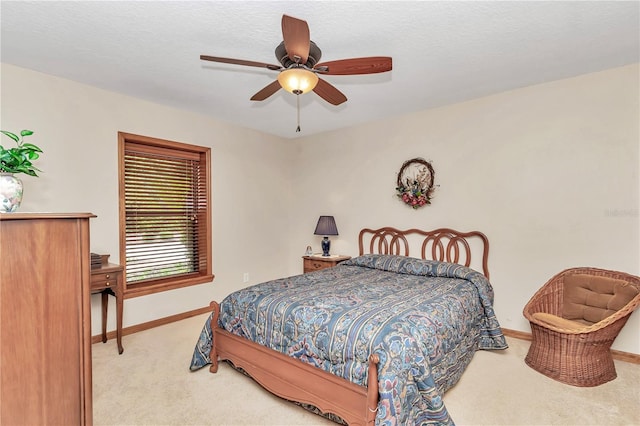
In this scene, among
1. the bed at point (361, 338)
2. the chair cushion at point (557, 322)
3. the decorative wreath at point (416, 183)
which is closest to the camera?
the bed at point (361, 338)

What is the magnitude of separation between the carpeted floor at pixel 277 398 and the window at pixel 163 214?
1106 millimetres

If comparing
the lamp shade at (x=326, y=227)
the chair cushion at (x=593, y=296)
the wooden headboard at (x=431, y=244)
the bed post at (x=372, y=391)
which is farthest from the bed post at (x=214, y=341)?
the chair cushion at (x=593, y=296)

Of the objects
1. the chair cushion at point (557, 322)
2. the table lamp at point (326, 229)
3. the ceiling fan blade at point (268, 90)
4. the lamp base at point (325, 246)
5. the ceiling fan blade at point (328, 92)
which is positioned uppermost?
the ceiling fan blade at point (268, 90)

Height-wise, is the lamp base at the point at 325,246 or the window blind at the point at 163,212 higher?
the window blind at the point at 163,212

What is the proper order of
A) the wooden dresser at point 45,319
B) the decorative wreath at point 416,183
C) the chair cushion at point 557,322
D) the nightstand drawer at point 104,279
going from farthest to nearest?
the decorative wreath at point 416,183, the nightstand drawer at point 104,279, the chair cushion at point 557,322, the wooden dresser at point 45,319

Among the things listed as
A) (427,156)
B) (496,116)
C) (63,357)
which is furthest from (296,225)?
(63,357)

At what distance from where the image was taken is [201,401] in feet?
7.39

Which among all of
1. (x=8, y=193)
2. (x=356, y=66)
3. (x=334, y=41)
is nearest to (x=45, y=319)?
(x=8, y=193)

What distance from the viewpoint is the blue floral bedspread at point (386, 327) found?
5.84 ft

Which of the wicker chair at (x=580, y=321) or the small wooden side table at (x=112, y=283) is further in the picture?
the small wooden side table at (x=112, y=283)

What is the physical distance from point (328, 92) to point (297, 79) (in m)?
0.51

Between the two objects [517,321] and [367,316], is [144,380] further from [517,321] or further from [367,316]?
[517,321]

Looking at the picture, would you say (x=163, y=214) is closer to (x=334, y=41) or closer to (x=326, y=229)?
(x=326, y=229)

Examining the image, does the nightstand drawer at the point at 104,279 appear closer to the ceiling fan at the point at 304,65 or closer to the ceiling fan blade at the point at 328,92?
the ceiling fan at the point at 304,65
